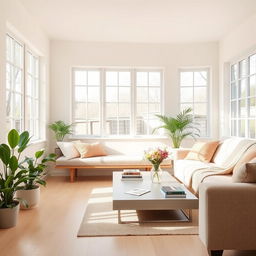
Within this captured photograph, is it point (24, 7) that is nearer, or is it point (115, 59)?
point (24, 7)

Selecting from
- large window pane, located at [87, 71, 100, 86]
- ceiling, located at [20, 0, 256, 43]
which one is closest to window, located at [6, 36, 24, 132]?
ceiling, located at [20, 0, 256, 43]

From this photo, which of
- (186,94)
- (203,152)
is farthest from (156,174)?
(186,94)

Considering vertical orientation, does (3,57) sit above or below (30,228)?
above

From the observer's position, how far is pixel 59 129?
5672 millimetres

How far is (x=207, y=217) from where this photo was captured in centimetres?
220

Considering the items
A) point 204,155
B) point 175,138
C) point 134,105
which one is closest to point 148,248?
point 204,155

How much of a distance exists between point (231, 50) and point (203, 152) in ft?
6.84

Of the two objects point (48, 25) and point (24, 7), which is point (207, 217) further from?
point (48, 25)

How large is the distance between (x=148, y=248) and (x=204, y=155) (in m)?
2.68

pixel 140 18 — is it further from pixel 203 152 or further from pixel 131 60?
pixel 203 152

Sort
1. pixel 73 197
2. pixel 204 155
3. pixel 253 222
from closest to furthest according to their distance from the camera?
1. pixel 253 222
2. pixel 73 197
3. pixel 204 155

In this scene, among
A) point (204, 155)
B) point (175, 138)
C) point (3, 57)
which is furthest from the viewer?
point (175, 138)

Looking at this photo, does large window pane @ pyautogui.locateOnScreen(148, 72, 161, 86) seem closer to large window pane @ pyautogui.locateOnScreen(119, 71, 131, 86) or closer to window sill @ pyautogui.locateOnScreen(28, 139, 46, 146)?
large window pane @ pyautogui.locateOnScreen(119, 71, 131, 86)

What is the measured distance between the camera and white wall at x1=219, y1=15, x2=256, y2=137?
15.4 feet
